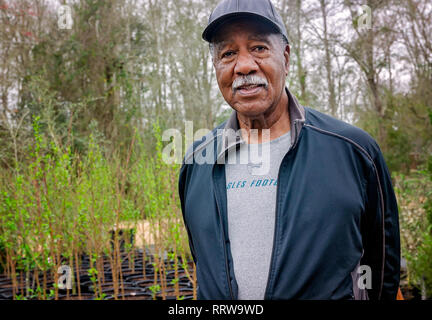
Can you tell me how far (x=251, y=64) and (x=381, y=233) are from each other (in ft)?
2.82

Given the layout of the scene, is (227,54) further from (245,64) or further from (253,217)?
(253,217)

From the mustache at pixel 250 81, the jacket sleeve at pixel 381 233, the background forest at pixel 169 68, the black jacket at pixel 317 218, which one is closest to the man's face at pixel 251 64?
the mustache at pixel 250 81

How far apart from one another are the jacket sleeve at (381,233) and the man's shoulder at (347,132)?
0.08ft

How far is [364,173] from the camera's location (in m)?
1.52

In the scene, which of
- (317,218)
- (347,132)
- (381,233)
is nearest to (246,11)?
(347,132)

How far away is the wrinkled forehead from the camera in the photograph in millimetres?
1667

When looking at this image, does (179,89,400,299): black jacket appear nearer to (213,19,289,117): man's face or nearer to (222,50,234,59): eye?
(213,19,289,117): man's face

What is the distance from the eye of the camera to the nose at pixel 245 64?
5.55 ft

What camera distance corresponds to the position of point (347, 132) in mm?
1548

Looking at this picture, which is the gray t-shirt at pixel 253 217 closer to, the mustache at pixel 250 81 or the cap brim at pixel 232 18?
the mustache at pixel 250 81

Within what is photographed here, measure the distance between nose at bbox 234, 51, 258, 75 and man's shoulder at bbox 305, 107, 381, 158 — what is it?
32 cm
